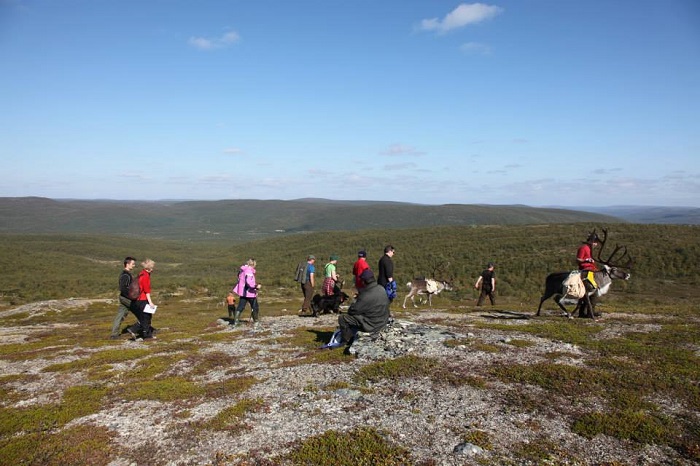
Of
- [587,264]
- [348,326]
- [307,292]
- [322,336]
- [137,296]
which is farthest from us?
[307,292]

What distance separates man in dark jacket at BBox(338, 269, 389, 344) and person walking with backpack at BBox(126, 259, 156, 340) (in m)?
7.71

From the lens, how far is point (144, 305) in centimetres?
1622

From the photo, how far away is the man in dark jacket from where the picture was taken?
13312 mm

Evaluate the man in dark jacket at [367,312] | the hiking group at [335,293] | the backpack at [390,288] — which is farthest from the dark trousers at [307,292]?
the man in dark jacket at [367,312]

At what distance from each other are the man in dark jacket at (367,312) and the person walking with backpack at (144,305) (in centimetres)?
771

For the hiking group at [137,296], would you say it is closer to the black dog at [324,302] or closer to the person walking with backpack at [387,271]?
the black dog at [324,302]

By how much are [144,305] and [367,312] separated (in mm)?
9225

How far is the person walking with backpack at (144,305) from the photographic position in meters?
15.7

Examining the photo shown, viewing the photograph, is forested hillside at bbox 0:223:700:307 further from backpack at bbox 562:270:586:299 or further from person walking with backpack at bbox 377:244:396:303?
person walking with backpack at bbox 377:244:396:303

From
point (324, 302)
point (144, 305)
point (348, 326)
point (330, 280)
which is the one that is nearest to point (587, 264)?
point (348, 326)

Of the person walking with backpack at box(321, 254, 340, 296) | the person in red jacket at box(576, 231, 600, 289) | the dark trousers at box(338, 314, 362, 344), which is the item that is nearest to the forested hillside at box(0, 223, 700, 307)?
the person walking with backpack at box(321, 254, 340, 296)

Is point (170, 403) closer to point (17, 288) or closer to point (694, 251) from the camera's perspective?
point (17, 288)

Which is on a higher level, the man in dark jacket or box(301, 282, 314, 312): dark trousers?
the man in dark jacket

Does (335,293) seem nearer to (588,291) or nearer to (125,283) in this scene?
(125,283)
